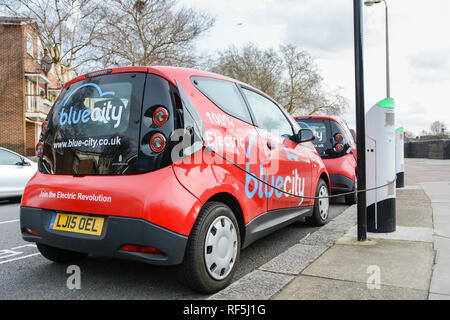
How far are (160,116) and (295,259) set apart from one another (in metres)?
1.83

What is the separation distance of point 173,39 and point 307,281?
24386 mm

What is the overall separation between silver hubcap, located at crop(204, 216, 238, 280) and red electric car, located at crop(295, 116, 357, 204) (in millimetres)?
4505

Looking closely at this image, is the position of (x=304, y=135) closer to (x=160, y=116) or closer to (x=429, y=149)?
(x=160, y=116)

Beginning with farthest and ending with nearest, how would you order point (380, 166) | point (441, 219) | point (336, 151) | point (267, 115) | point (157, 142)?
1. point (336, 151)
2. point (441, 219)
3. point (380, 166)
4. point (267, 115)
5. point (157, 142)

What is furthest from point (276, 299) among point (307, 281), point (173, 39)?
point (173, 39)

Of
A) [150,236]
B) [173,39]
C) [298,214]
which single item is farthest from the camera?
[173,39]

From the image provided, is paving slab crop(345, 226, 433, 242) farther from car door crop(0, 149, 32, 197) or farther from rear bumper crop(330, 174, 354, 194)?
car door crop(0, 149, 32, 197)

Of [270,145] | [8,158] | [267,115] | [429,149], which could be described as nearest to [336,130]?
[267,115]

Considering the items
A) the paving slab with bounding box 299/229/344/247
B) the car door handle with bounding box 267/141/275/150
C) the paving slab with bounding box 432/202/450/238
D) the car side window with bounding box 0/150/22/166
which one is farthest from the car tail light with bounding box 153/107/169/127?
the car side window with bounding box 0/150/22/166

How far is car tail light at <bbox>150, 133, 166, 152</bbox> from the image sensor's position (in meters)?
2.63

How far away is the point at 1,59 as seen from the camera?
2712cm

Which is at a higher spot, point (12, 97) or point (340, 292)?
point (12, 97)

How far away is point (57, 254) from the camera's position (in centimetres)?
349
